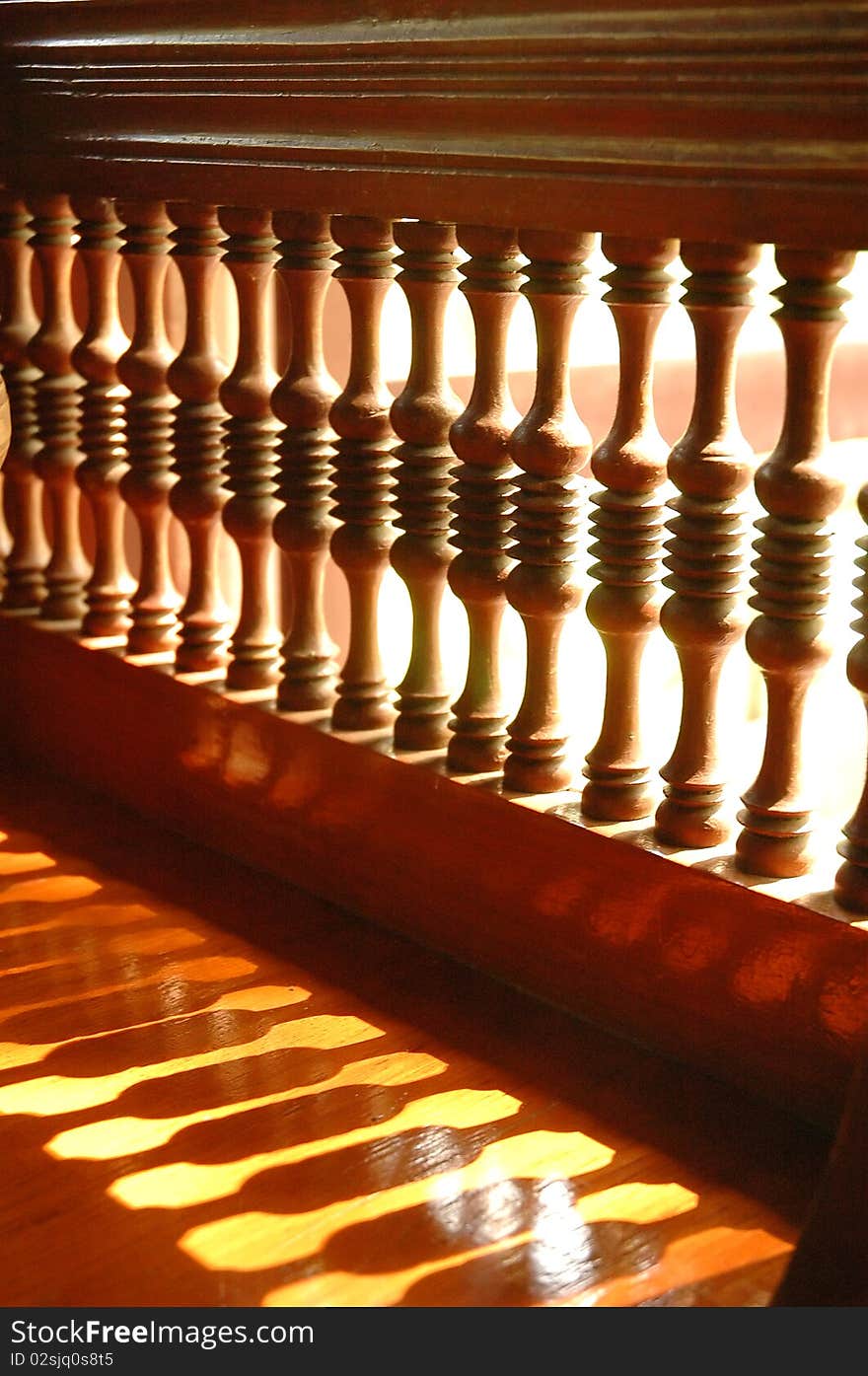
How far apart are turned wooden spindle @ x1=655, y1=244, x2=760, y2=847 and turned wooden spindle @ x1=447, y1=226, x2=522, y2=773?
8.4 inches

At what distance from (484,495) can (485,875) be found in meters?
0.38

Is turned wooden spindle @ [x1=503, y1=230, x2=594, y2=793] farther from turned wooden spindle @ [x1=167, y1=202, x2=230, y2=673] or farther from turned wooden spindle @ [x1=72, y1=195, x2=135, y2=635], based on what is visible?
turned wooden spindle @ [x1=72, y1=195, x2=135, y2=635]

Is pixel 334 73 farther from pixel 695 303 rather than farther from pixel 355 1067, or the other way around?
pixel 355 1067

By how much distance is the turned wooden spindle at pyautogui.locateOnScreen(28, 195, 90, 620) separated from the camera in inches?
84.8

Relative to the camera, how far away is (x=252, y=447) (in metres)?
1.95

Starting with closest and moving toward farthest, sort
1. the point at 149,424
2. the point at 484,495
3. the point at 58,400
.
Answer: the point at 484,495 → the point at 149,424 → the point at 58,400

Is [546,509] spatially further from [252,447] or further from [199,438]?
[199,438]

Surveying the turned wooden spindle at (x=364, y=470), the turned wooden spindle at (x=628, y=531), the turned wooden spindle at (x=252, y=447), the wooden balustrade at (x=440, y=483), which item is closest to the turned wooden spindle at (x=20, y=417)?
the wooden balustrade at (x=440, y=483)

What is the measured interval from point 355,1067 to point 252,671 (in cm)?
61

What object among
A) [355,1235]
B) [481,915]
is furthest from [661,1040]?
[355,1235]

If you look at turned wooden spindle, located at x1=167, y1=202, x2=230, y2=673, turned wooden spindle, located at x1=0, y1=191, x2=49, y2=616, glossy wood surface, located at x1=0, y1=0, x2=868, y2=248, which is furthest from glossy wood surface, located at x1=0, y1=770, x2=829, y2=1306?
glossy wood surface, located at x1=0, y1=0, x2=868, y2=248

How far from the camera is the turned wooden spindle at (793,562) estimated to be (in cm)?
135

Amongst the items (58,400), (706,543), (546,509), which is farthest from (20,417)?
(706,543)
